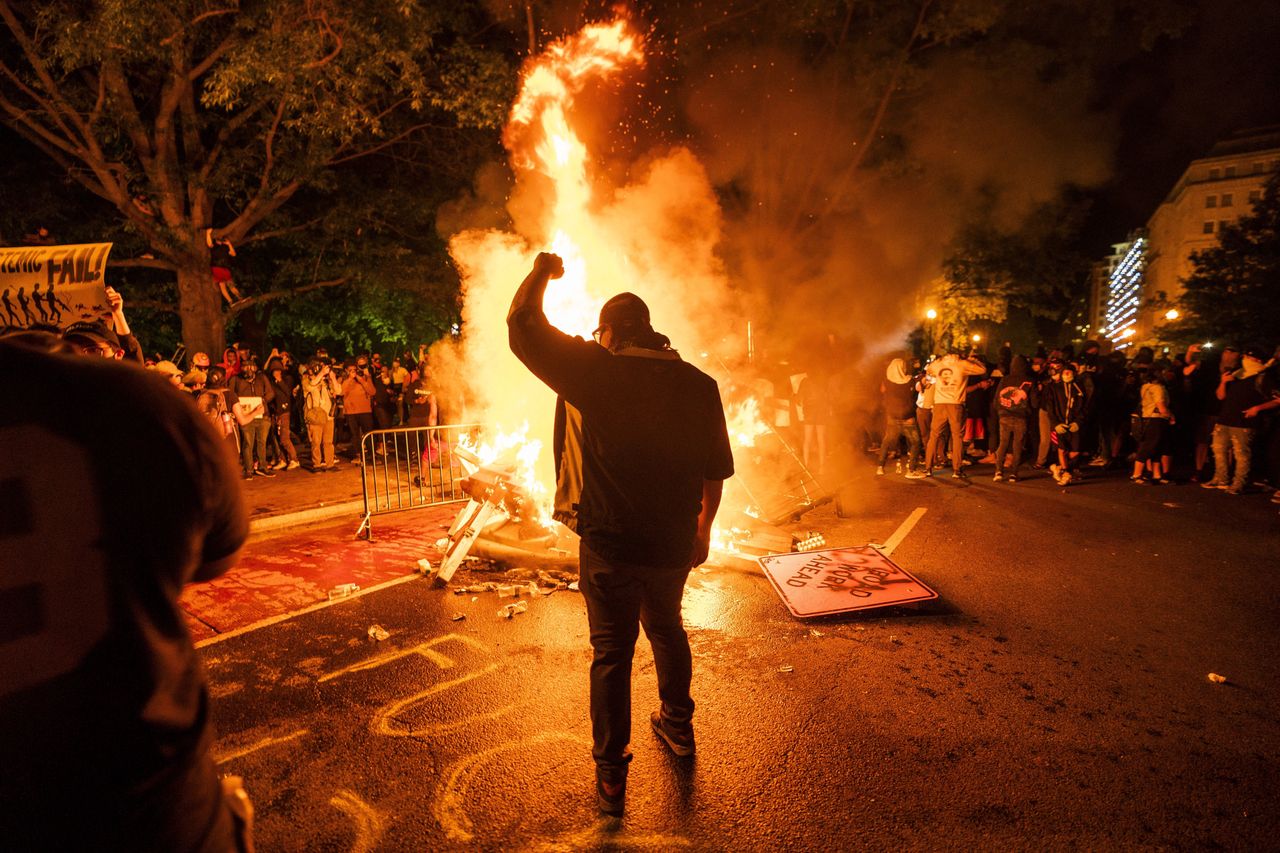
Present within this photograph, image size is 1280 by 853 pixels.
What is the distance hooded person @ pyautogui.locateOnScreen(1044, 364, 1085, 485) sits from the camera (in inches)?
419

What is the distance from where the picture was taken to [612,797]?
2904 mm

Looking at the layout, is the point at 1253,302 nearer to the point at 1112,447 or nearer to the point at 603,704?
the point at 1112,447

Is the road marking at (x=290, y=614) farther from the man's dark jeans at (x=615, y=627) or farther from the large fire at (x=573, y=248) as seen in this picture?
the man's dark jeans at (x=615, y=627)

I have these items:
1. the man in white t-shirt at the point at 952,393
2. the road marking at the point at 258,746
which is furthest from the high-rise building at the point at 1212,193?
the road marking at the point at 258,746

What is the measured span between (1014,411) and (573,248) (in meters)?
7.42

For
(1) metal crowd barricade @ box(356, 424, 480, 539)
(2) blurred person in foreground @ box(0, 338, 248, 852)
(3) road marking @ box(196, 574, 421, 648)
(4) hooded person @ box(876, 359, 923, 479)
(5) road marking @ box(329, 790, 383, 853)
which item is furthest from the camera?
(4) hooded person @ box(876, 359, 923, 479)

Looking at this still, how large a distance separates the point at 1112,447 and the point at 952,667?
10291mm

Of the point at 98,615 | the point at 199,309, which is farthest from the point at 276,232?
the point at 98,615

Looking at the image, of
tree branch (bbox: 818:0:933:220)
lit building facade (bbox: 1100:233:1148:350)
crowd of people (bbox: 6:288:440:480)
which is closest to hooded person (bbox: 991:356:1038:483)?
tree branch (bbox: 818:0:933:220)

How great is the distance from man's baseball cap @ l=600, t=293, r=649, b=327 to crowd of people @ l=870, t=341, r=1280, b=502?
8421 mm

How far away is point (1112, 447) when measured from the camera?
12.0m

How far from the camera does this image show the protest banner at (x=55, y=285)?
28.2 ft

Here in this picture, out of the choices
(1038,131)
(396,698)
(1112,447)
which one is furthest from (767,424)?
(1038,131)

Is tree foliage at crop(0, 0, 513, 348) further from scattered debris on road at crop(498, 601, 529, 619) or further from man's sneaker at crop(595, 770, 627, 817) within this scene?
man's sneaker at crop(595, 770, 627, 817)
